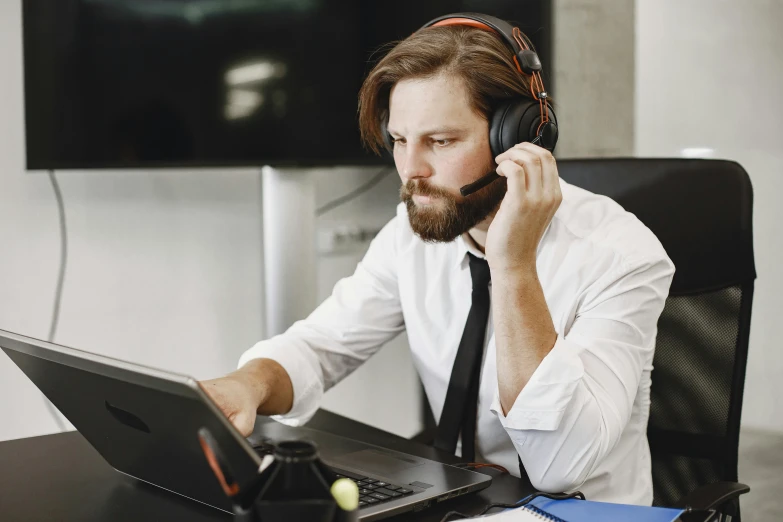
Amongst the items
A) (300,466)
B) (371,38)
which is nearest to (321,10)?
(371,38)

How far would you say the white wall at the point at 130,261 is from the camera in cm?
169

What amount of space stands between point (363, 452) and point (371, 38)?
1265mm

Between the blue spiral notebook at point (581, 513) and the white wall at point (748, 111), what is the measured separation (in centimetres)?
132

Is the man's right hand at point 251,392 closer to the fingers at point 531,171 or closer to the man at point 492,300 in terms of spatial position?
the man at point 492,300

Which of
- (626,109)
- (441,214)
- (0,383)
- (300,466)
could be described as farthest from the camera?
(626,109)

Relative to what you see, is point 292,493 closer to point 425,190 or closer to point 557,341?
point 557,341

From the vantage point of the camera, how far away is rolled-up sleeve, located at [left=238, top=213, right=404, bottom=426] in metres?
1.34

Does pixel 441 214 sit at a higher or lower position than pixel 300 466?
higher

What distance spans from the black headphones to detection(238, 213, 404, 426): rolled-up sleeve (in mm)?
328

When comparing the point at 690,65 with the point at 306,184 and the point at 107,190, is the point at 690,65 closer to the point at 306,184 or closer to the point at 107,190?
the point at 306,184

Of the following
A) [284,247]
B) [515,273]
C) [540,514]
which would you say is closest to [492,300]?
[515,273]

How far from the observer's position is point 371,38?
6.63ft

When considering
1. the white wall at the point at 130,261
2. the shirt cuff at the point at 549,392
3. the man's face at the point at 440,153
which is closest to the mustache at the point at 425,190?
the man's face at the point at 440,153

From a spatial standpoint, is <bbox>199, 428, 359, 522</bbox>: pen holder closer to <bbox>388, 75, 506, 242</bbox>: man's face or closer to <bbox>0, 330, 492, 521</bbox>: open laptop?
<bbox>0, 330, 492, 521</bbox>: open laptop
